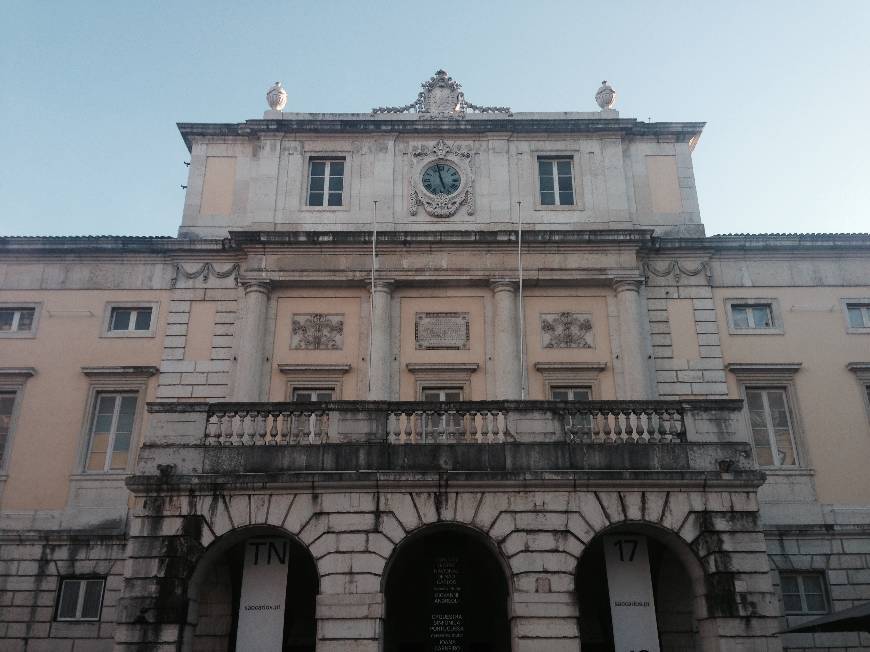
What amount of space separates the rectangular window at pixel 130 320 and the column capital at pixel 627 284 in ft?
40.1

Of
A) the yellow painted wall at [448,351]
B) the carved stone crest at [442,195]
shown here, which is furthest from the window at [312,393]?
the carved stone crest at [442,195]

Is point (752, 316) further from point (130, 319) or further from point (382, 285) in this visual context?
point (130, 319)

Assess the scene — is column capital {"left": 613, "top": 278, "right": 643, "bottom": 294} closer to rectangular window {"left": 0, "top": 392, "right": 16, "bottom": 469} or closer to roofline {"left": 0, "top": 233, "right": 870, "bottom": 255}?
roofline {"left": 0, "top": 233, "right": 870, "bottom": 255}

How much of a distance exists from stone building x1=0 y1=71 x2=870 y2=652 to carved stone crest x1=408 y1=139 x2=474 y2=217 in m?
0.07

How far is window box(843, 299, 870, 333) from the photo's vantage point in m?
21.1

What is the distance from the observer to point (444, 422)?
15.0 metres

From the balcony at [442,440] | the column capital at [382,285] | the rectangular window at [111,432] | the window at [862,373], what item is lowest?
the balcony at [442,440]

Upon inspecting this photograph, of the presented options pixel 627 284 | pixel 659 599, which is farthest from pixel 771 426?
pixel 659 599

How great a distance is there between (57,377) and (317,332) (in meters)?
6.64

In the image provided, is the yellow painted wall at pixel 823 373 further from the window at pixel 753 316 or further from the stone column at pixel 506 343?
the stone column at pixel 506 343

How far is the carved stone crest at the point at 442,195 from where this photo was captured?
21.9 m

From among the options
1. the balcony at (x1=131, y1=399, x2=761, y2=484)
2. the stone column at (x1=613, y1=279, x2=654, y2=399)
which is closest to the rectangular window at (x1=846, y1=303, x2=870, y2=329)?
the stone column at (x1=613, y1=279, x2=654, y2=399)

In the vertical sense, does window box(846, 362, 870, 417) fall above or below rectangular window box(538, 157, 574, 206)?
below

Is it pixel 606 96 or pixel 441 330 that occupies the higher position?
pixel 606 96
